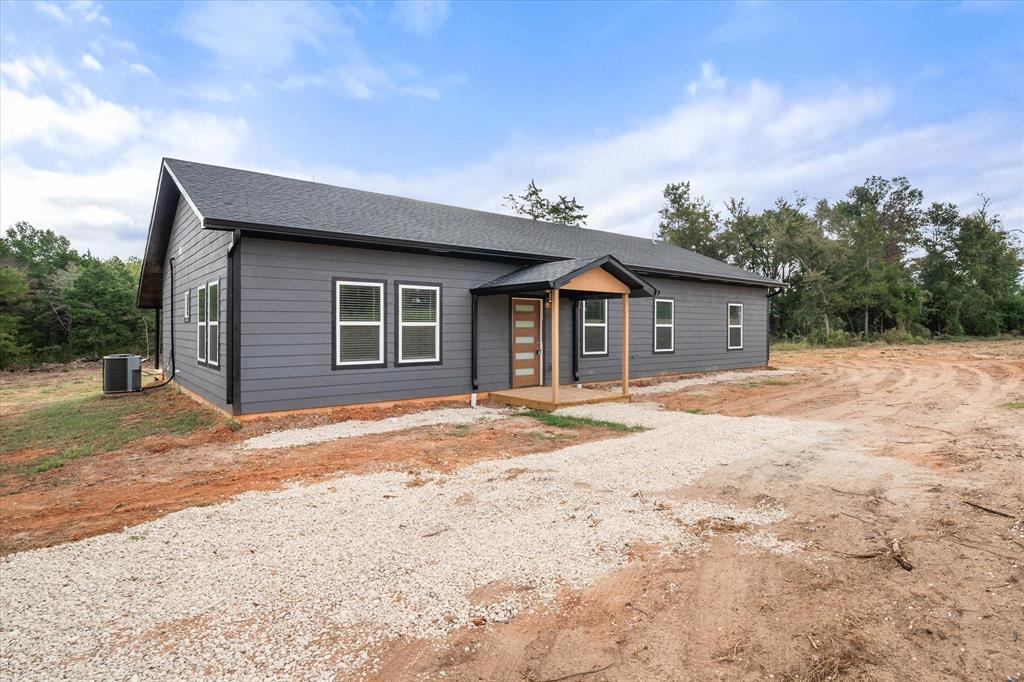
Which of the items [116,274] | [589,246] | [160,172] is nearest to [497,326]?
[589,246]

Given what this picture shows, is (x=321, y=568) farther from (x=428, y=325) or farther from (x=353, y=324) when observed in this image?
(x=428, y=325)

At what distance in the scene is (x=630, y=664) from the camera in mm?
2129

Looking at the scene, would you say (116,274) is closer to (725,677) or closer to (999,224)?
(725,677)

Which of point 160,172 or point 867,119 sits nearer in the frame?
point 160,172

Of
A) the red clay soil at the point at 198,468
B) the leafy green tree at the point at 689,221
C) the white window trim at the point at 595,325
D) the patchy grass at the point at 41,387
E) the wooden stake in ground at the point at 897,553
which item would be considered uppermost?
the leafy green tree at the point at 689,221

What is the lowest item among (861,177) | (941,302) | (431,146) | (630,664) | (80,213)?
(630,664)

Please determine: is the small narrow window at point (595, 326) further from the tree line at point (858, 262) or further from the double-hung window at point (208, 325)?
the tree line at point (858, 262)

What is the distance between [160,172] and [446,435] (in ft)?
28.4

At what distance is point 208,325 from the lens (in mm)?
9250

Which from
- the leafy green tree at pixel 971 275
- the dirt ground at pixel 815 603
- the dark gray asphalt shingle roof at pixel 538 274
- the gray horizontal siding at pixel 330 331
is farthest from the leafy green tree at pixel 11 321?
the leafy green tree at pixel 971 275

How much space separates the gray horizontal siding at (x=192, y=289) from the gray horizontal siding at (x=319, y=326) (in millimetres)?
580

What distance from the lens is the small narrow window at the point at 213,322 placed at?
8.72 metres

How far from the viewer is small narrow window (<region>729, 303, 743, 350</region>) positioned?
1566 cm

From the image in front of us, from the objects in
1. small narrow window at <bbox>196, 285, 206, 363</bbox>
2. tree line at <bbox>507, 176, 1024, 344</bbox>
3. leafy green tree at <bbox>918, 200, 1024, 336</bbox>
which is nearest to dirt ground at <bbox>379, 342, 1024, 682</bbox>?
small narrow window at <bbox>196, 285, 206, 363</bbox>
